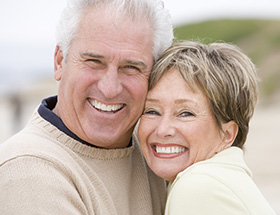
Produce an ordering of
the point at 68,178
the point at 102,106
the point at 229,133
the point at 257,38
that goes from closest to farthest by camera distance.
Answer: the point at 68,178 → the point at 102,106 → the point at 229,133 → the point at 257,38

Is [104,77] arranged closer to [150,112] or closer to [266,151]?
[150,112]

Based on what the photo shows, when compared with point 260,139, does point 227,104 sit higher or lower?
higher

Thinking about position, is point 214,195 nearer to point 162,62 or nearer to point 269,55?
point 162,62

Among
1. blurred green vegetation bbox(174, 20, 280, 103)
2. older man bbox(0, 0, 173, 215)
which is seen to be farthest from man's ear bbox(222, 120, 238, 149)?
blurred green vegetation bbox(174, 20, 280, 103)

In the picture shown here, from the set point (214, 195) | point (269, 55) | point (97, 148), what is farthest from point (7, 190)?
point (269, 55)

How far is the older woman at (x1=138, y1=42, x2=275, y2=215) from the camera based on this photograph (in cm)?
263

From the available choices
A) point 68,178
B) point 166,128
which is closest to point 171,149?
point 166,128

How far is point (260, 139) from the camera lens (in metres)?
13.1

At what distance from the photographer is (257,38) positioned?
28.4 metres

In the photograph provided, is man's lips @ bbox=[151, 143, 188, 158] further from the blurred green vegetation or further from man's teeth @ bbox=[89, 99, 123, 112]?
the blurred green vegetation

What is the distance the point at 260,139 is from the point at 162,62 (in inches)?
432

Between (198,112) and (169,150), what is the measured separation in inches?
12.0

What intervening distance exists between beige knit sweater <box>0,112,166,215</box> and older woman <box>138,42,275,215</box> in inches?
8.6

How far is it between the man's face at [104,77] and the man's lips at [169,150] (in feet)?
0.87
